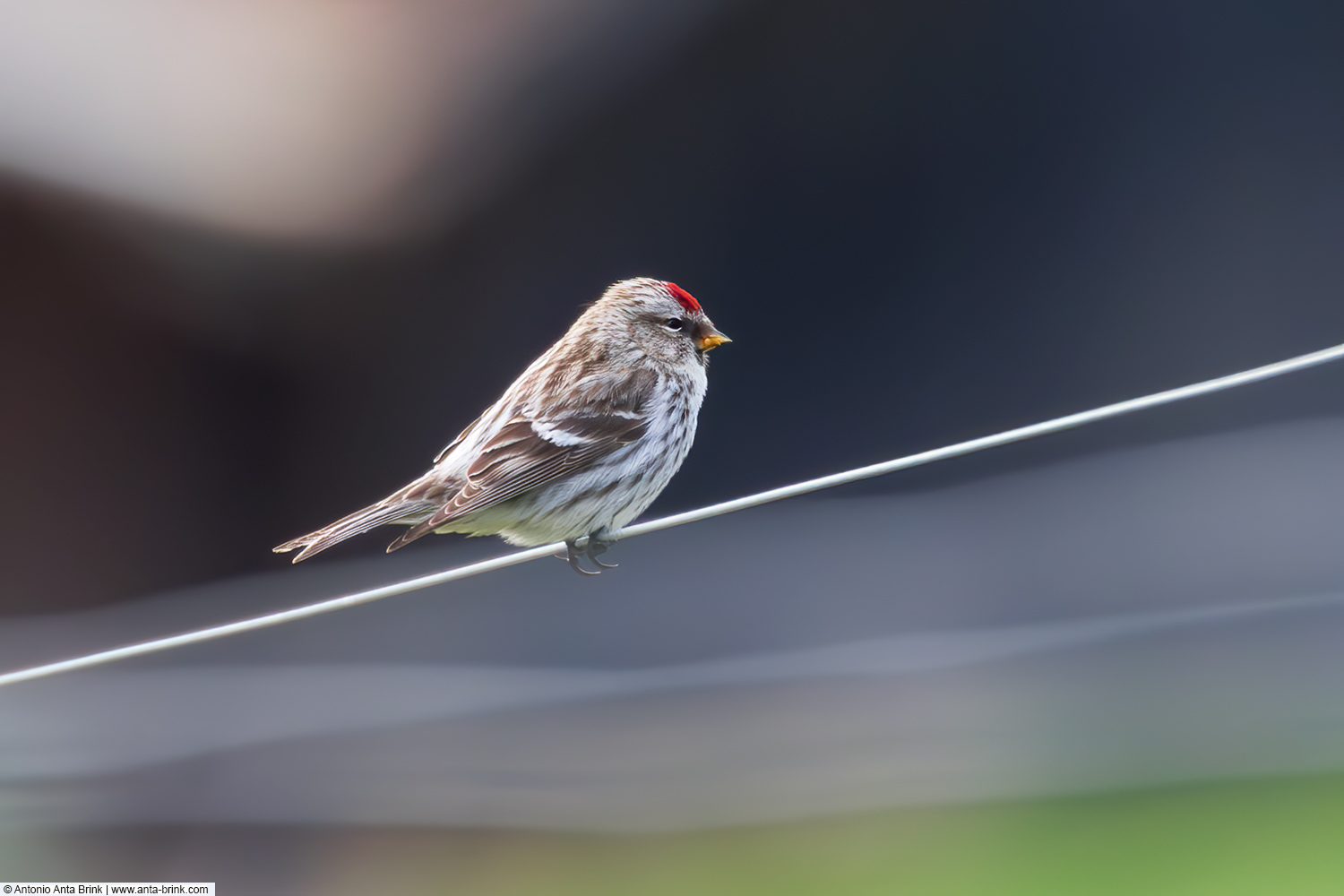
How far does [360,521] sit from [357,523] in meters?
0.01

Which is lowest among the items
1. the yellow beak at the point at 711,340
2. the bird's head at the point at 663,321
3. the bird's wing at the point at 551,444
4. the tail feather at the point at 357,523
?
the tail feather at the point at 357,523

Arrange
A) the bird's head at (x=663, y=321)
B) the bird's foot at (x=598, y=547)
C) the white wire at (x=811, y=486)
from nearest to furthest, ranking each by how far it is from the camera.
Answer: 1. the white wire at (x=811, y=486)
2. the bird's foot at (x=598, y=547)
3. the bird's head at (x=663, y=321)

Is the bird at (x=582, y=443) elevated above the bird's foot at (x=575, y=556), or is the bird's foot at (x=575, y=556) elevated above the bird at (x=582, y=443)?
the bird at (x=582, y=443)

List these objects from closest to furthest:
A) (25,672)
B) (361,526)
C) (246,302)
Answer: (25,672) < (361,526) < (246,302)

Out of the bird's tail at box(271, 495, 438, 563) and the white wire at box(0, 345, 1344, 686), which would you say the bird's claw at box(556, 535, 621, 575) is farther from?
the white wire at box(0, 345, 1344, 686)

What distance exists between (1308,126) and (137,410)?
4.13m

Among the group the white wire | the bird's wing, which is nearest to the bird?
the bird's wing

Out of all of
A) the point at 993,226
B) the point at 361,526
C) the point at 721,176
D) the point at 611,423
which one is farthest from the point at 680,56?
the point at 361,526

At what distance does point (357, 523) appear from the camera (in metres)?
2.14

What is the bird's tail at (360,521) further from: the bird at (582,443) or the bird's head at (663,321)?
the bird's head at (663,321)

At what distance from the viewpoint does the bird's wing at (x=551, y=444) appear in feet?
7.14

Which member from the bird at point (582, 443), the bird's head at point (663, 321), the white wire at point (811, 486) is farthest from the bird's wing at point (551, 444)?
the white wire at point (811, 486)

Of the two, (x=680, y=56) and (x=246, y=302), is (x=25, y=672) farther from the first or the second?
(x=680, y=56)

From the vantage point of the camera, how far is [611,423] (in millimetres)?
2383
